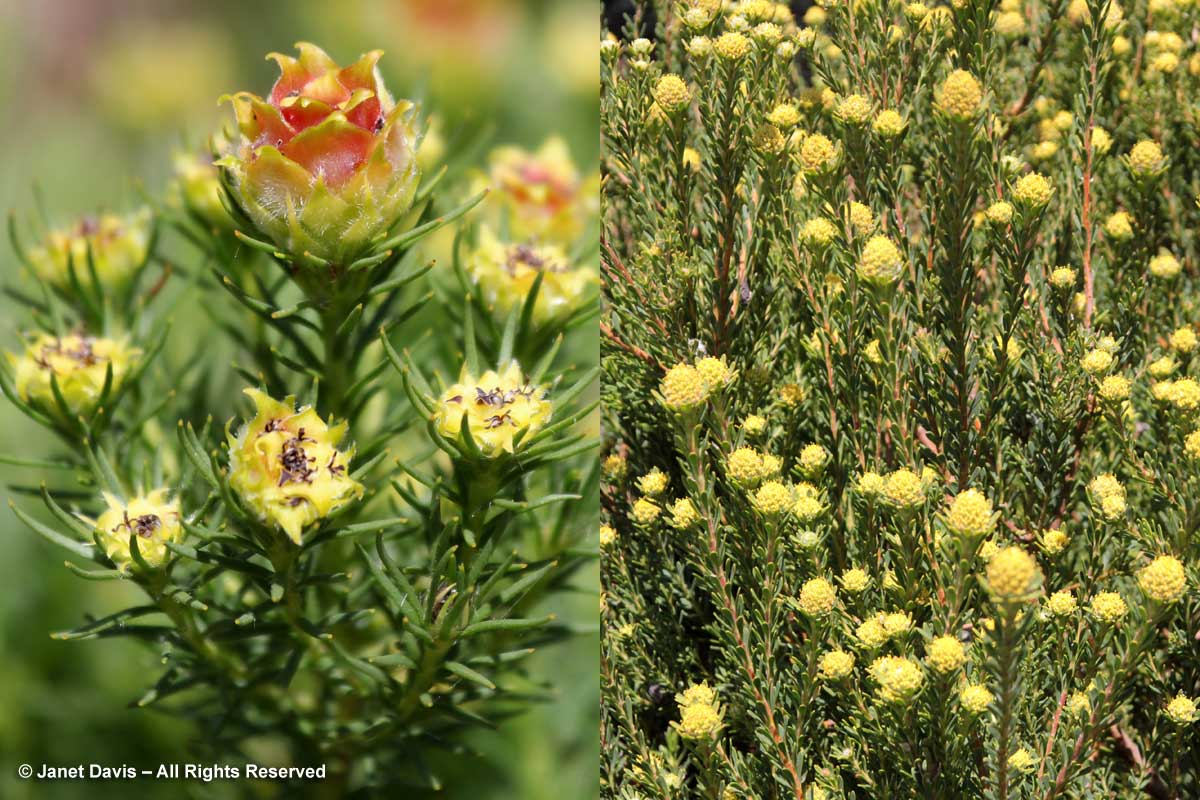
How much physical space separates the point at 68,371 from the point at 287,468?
23 centimetres

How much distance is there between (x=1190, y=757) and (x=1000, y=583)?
16.4 inches

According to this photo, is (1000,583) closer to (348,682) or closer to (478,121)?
(348,682)

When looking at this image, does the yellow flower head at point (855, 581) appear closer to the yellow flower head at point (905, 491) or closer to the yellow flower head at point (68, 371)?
the yellow flower head at point (905, 491)

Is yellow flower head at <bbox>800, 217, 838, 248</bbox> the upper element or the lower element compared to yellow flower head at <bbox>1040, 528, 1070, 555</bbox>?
upper

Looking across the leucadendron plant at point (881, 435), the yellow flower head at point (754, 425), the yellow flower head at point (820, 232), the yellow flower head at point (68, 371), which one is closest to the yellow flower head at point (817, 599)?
the leucadendron plant at point (881, 435)

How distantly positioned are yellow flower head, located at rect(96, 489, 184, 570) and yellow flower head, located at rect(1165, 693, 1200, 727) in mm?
598

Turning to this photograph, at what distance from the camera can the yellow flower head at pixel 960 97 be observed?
0.62 m

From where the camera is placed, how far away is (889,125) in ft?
2.30

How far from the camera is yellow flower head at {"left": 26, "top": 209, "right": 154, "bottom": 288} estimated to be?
814mm

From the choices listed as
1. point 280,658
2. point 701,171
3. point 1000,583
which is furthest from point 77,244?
point 1000,583

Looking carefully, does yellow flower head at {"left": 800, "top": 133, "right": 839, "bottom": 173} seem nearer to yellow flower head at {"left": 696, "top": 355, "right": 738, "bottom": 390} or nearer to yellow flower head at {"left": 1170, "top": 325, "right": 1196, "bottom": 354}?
yellow flower head at {"left": 696, "top": 355, "right": 738, "bottom": 390}

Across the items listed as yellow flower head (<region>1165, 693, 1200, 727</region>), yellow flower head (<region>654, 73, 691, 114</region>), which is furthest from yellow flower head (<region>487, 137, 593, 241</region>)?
yellow flower head (<region>1165, 693, 1200, 727</region>)

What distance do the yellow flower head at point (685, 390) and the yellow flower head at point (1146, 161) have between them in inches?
15.1

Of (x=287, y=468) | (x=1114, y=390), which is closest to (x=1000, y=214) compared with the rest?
(x=1114, y=390)
